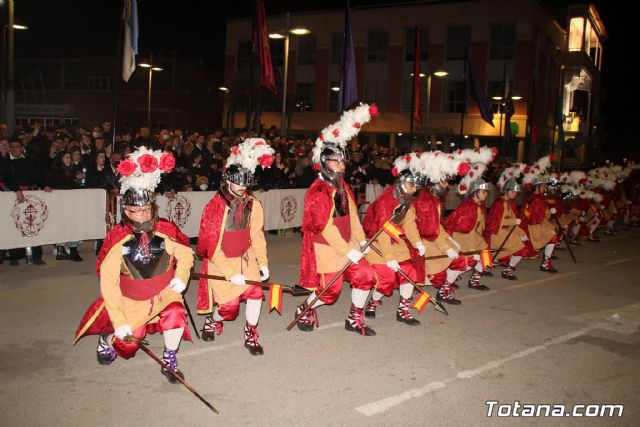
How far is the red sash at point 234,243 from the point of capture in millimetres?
5738

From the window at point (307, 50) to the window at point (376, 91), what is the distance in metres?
4.39

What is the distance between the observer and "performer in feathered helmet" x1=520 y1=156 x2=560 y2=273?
426 inches

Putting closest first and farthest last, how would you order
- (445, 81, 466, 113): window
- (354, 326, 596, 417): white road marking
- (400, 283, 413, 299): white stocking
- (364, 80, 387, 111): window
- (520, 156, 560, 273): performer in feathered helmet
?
(354, 326, 596, 417): white road marking < (400, 283, 413, 299): white stocking < (520, 156, 560, 273): performer in feathered helmet < (445, 81, 466, 113): window < (364, 80, 387, 111): window

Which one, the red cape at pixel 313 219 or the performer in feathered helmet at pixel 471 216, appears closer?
the red cape at pixel 313 219

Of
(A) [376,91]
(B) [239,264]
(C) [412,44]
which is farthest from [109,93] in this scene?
(B) [239,264]

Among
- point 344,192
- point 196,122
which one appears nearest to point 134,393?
point 344,192

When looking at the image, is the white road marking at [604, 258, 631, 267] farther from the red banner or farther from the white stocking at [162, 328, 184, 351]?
the white stocking at [162, 328, 184, 351]

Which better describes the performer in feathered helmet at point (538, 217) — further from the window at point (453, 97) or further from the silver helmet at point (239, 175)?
the window at point (453, 97)

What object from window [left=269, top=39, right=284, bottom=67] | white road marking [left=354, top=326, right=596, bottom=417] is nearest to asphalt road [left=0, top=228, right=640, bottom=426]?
white road marking [left=354, top=326, right=596, bottom=417]

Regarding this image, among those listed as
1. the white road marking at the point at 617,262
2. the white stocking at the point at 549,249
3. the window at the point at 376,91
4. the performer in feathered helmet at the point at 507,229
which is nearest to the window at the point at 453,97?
the window at the point at 376,91

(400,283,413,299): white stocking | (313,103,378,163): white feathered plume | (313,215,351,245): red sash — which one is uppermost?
(313,103,378,163): white feathered plume

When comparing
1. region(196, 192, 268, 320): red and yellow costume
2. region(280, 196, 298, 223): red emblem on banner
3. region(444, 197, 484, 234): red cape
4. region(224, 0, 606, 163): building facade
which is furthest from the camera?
region(224, 0, 606, 163): building facade

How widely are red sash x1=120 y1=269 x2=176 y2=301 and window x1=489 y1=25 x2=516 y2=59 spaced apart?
3527 cm

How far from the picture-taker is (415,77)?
1978 centimetres
